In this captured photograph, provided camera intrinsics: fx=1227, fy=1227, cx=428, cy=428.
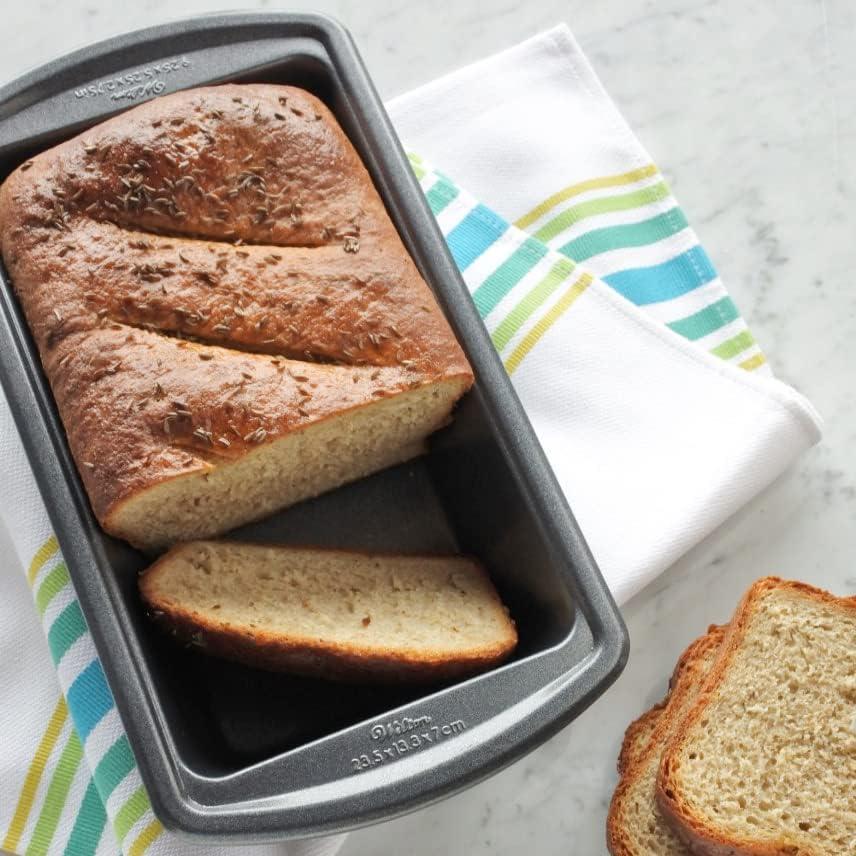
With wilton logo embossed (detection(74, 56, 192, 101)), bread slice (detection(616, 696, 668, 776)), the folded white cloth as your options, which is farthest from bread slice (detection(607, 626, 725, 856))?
wilton logo embossed (detection(74, 56, 192, 101))

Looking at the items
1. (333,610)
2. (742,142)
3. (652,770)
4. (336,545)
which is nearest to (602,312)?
(742,142)

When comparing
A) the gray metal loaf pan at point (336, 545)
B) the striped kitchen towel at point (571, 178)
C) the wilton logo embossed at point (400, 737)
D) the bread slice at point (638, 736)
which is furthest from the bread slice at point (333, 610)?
the striped kitchen towel at point (571, 178)

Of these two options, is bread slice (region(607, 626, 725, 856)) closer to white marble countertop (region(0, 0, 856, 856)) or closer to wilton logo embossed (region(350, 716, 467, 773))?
white marble countertop (region(0, 0, 856, 856))

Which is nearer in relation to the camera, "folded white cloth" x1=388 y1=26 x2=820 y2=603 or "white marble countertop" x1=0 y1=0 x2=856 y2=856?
"folded white cloth" x1=388 y1=26 x2=820 y2=603

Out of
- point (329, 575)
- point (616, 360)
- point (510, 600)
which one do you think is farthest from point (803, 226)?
point (329, 575)

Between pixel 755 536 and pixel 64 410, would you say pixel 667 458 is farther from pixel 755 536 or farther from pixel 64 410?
pixel 64 410

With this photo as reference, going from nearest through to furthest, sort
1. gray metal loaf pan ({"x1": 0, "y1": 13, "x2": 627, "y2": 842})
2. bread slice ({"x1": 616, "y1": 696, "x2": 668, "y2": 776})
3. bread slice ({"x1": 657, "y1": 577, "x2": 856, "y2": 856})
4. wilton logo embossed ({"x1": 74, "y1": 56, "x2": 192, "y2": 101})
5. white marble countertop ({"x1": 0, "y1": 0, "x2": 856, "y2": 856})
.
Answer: gray metal loaf pan ({"x1": 0, "y1": 13, "x2": 627, "y2": 842}) → wilton logo embossed ({"x1": 74, "y1": 56, "x2": 192, "y2": 101}) → bread slice ({"x1": 657, "y1": 577, "x2": 856, "y2": 856}) → bread slice ({"x1": 616, "y1": 696, "x2": 668, "y2": 776}) → white marble countertop ({"x1": 0, "y1": 0, "x2": 856, "y2": 856})
